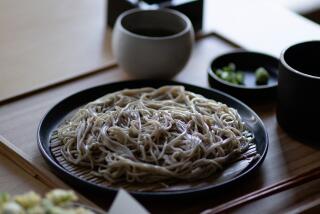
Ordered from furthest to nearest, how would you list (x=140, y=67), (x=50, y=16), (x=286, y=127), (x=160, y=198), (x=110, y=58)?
(x=50, y=16), (x=110, y=58), (x=140, y=67), (x=286, y=127), (x=160, y=198)

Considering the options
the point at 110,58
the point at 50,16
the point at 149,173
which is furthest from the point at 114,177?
the point at 50,16

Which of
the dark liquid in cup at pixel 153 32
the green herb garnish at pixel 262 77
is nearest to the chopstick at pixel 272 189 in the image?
the green herb garnish at pixel 262 77

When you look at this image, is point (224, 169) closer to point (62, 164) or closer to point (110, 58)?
point (62, 164)

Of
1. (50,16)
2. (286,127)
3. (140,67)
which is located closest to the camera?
(286,127)

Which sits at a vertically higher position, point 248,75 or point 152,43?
point 152,43

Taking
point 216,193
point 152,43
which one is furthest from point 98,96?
point 216,193

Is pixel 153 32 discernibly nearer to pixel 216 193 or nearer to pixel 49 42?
pixel 49 42

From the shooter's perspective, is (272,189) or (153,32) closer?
(272,189)
